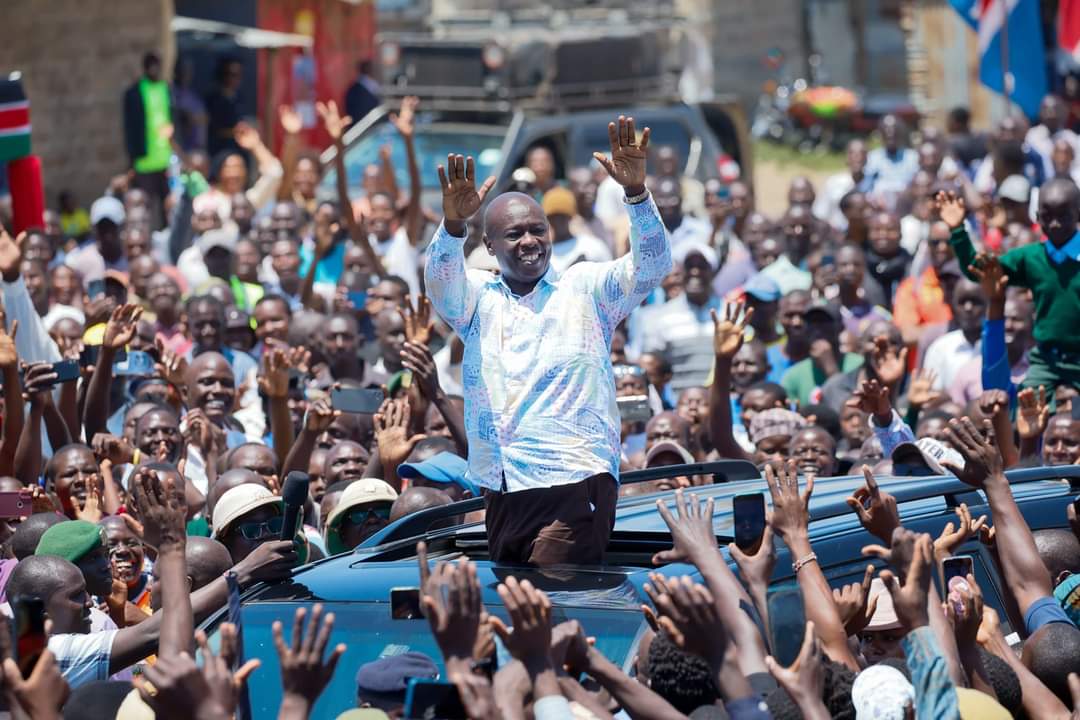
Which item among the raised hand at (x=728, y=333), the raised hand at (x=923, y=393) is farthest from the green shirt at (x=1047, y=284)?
the raised hand at (x=728, y=333)

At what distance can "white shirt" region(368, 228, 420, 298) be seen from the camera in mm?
12375

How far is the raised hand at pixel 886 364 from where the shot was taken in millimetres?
8234

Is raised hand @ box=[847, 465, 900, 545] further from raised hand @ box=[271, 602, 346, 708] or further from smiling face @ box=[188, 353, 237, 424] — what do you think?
smiling face @ box=[188, 353, 237, 424]

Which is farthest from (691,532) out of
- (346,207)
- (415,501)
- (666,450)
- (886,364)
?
(346,207)

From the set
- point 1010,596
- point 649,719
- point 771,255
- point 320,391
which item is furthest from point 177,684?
point 771,255

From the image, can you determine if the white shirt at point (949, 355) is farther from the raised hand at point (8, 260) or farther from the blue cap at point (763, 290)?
the raised hand at point (8, 260)

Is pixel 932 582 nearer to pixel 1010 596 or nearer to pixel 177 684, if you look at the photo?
pixel 1010 596

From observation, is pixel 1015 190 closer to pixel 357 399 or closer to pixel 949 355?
pixel 949 355

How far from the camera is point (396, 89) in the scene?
16.5 m

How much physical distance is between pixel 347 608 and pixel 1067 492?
7.66ft

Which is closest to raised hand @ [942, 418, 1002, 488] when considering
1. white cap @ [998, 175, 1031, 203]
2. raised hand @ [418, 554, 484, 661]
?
raised hand @ [418, 554, 484, 661]

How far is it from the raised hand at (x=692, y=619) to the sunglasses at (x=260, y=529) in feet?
7.11

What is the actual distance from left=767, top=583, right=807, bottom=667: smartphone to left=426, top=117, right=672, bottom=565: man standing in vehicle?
1112 mm

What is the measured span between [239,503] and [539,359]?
159cm
